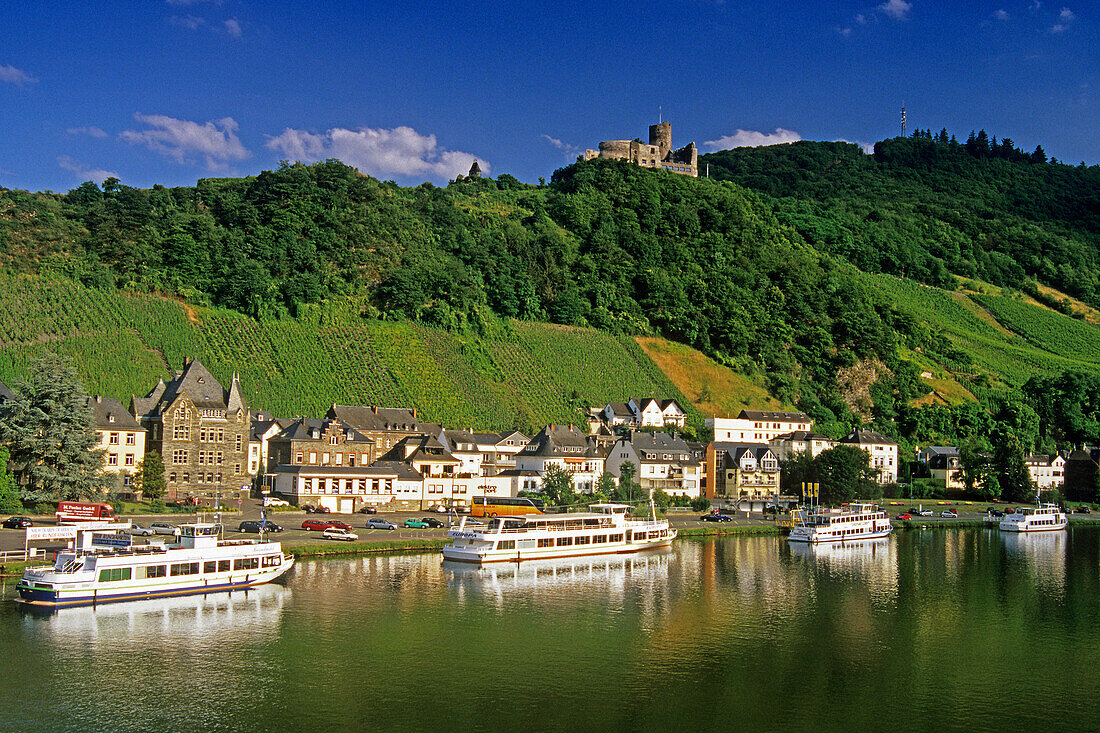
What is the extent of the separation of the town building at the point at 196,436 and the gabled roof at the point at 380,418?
901cm

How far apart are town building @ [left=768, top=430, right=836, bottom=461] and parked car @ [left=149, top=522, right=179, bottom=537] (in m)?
68.3

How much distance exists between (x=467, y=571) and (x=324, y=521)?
583 inches

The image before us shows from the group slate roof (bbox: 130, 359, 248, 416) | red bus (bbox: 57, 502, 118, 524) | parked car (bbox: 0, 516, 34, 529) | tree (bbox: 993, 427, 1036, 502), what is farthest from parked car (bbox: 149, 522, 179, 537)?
tree (bbox: 993, 427, 1036, 502)

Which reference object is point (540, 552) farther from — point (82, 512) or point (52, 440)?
point (52, 440)

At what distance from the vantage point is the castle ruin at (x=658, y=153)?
190m

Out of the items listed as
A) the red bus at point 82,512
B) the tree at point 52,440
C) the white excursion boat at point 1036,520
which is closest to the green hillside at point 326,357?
the tree at point 52,440

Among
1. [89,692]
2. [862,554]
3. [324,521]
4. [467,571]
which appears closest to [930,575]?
[862,554]

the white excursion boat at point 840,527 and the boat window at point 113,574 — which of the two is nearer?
the boat window at point 113,574

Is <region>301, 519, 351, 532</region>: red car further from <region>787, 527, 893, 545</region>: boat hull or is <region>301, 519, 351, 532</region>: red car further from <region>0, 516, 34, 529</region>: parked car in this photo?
<region>787, 527, 893, 545</region>: boat hull

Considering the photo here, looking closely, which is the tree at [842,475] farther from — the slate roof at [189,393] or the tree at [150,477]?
the tree at [150,477]

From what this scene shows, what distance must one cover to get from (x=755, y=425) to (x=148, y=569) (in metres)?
80.2

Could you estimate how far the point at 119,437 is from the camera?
→ 72.1 metres

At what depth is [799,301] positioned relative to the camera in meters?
145

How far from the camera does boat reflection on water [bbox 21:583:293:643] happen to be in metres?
36.8
